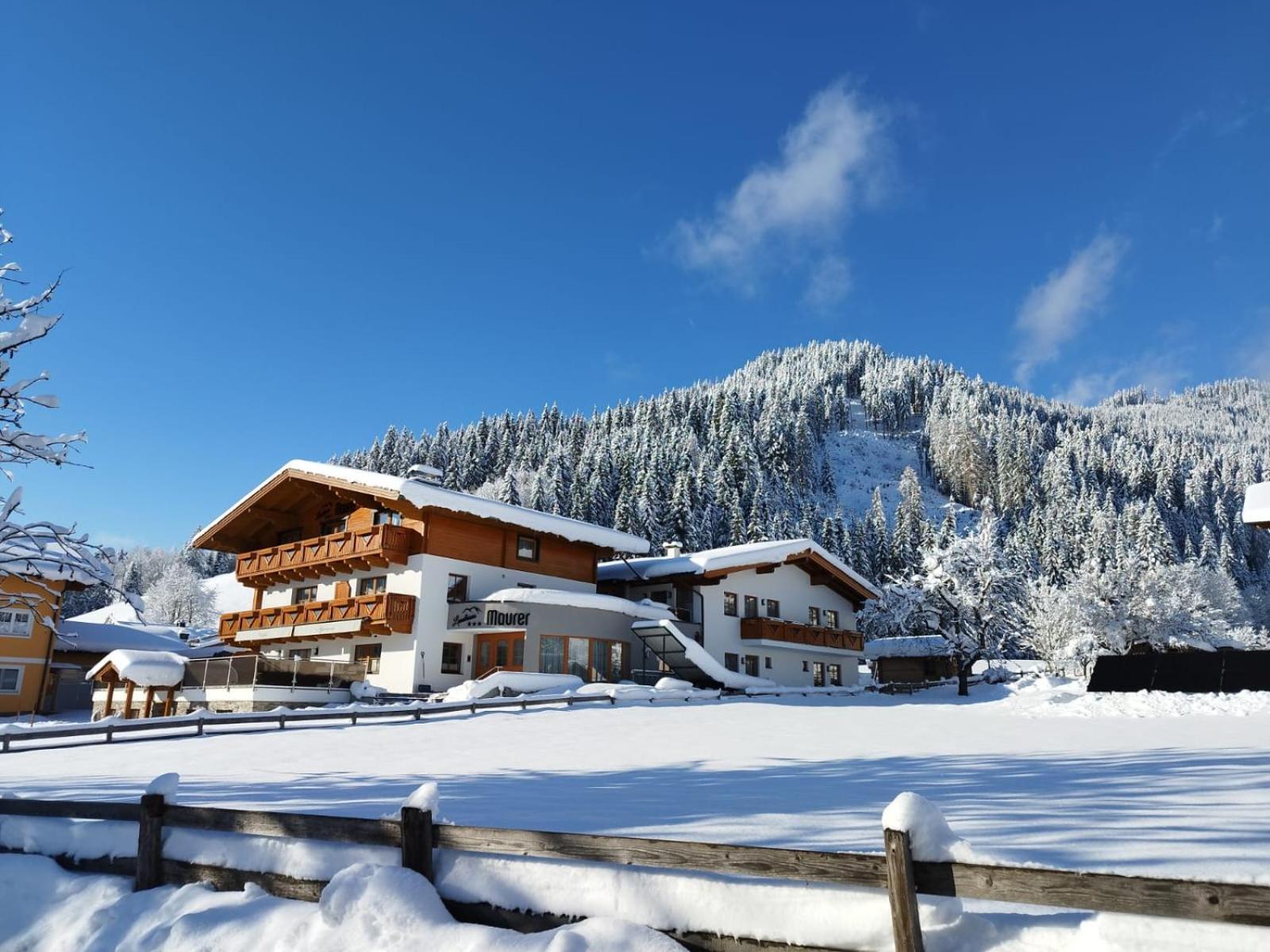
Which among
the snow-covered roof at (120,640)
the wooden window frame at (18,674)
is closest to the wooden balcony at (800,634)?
the snow-covered roof at (120,640)

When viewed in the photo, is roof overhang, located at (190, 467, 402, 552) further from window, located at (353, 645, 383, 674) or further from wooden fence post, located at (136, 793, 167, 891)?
wooden fence post, located at (136, 793, 167, 891)

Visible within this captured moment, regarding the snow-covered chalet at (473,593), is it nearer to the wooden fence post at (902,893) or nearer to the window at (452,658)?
the window at (452,658)

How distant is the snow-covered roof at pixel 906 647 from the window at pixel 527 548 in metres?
39.6

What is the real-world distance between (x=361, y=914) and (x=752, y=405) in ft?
580

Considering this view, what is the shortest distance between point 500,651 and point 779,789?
2352 centimetres

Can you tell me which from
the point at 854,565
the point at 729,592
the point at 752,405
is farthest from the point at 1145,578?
the point at 752,405

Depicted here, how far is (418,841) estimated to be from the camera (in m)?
6.33

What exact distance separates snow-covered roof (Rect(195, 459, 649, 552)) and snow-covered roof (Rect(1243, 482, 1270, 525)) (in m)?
23.5

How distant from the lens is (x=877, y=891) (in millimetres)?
4812

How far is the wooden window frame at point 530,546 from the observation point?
121ft

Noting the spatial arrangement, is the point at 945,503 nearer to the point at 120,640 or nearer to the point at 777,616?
the point at 777,616

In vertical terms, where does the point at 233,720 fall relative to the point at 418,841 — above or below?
above

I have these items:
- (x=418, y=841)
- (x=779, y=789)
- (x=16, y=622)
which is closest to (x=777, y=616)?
(x=779, y=789)

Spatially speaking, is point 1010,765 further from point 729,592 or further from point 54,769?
point 729,592
